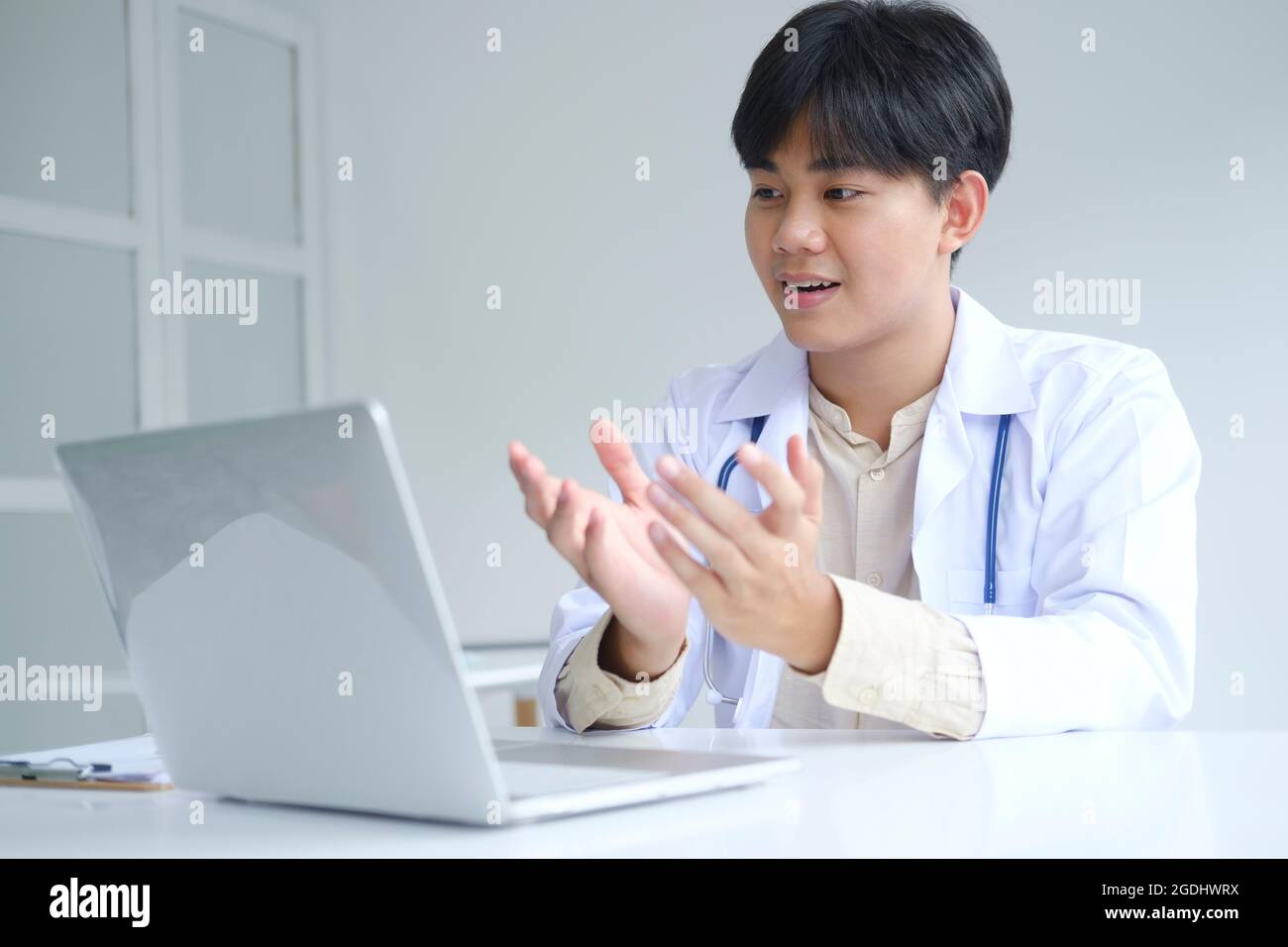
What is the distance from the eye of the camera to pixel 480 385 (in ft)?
14.8

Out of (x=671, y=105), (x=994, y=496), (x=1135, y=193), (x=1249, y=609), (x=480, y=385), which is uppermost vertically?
(x=671, y=105)

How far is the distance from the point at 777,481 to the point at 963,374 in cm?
79

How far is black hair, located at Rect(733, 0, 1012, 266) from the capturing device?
5.33 feet

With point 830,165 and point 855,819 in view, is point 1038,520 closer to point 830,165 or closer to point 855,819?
point 830,165

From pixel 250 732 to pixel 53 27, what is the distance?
343 centimetres

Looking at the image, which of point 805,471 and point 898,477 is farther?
point 898,477

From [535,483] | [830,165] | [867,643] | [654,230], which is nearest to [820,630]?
[867,643]

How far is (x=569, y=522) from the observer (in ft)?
3.61

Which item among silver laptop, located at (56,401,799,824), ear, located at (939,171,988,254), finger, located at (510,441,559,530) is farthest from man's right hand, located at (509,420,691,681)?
ear, located at (939,171,988,254)

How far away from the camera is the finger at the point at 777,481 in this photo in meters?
0.91
